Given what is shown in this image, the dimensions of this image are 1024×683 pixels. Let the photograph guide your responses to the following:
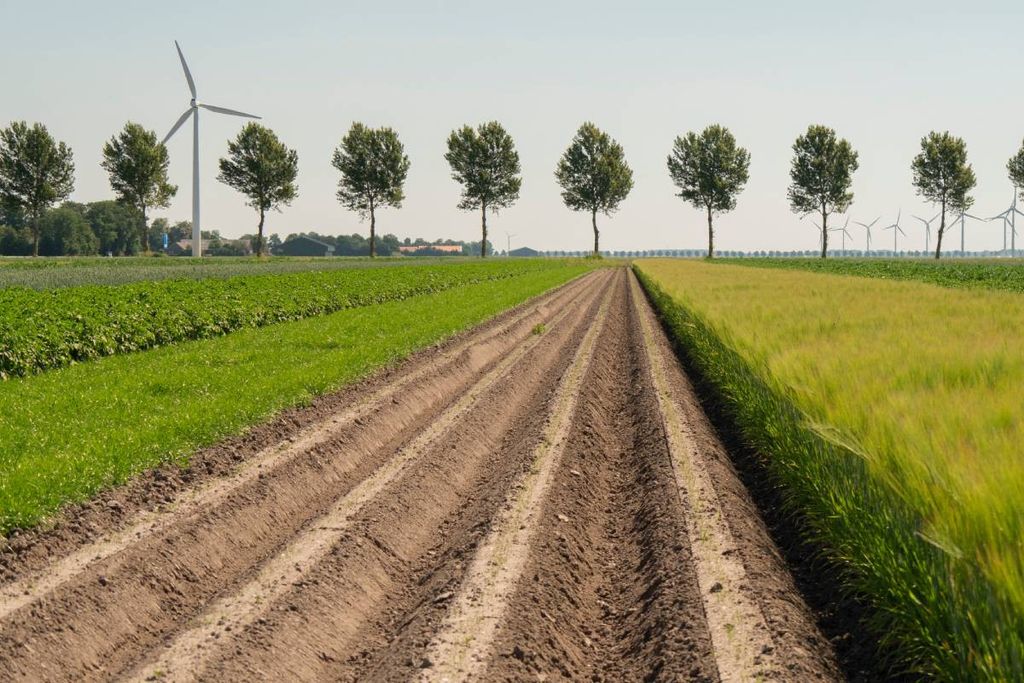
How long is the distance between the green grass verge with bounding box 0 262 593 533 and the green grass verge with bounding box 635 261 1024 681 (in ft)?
20.3

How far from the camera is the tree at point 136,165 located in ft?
293

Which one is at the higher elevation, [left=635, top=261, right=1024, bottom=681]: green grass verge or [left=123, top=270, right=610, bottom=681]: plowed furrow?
[left=635, top=261, right=1024, bottom=681]: green grass verge

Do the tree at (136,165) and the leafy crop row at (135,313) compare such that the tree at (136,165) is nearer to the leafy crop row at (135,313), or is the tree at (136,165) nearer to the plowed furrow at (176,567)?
the leafy crop row at (135,313)

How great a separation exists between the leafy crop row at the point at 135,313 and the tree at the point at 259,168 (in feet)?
206

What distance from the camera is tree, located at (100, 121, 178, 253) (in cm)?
8925

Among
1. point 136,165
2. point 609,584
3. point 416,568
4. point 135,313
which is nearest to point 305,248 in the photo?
point 136,165

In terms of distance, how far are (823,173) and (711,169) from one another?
537 inches

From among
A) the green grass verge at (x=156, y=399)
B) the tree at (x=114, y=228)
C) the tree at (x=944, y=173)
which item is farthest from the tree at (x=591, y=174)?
the green grass verge at (x=156, y=399)

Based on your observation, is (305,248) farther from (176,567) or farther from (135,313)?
(176,567)

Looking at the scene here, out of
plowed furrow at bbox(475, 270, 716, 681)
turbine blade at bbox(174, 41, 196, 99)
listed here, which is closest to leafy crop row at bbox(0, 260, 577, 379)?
plowed furrow at bbox(475, 270, 716, 681)

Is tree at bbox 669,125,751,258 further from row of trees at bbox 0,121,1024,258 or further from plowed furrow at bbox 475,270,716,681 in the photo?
plowed furrow at bbox 475,270,716,681

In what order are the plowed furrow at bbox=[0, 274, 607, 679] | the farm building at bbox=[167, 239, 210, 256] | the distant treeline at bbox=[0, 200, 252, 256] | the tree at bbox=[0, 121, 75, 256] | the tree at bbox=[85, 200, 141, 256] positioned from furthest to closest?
the farm building at bbox=[167, 239, 210, 256] → the tree at bbox=[85, 200, 141, 256] → the distant treeline at bbox=[0, 200, 252, 256] → the tree at bbox=[0, 121, 75, 256] → the plowed furrow at bbox=[0, 274, 607, 679]

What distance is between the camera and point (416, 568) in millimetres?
7527

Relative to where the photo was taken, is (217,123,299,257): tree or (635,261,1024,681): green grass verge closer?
(635,261,1024,681): green grass verge
